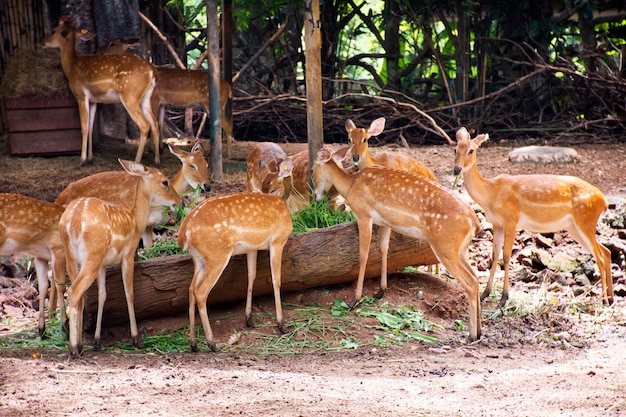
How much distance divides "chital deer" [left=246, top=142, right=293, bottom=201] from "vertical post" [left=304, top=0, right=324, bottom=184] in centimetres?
30

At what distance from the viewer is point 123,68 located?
9.23 m

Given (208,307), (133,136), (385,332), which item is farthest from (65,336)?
(133,136)

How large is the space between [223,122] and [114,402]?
6431mm

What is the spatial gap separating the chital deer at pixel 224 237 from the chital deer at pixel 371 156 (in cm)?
141

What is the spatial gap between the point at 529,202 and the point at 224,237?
2.52 metres

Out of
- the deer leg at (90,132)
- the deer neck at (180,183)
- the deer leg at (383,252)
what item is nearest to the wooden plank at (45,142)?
the deer leg at (90,132)

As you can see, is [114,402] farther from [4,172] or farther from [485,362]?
[4,172]

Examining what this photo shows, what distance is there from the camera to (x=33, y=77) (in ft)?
31.8

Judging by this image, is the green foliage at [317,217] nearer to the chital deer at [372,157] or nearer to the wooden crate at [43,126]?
the chital deer at [372,157]

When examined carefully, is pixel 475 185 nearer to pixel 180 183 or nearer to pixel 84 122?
pixel 180 183

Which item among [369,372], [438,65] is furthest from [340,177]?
[438,65]

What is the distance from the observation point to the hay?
31.2 ft

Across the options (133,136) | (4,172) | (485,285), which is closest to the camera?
(485,285)

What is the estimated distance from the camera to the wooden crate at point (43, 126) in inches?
376
